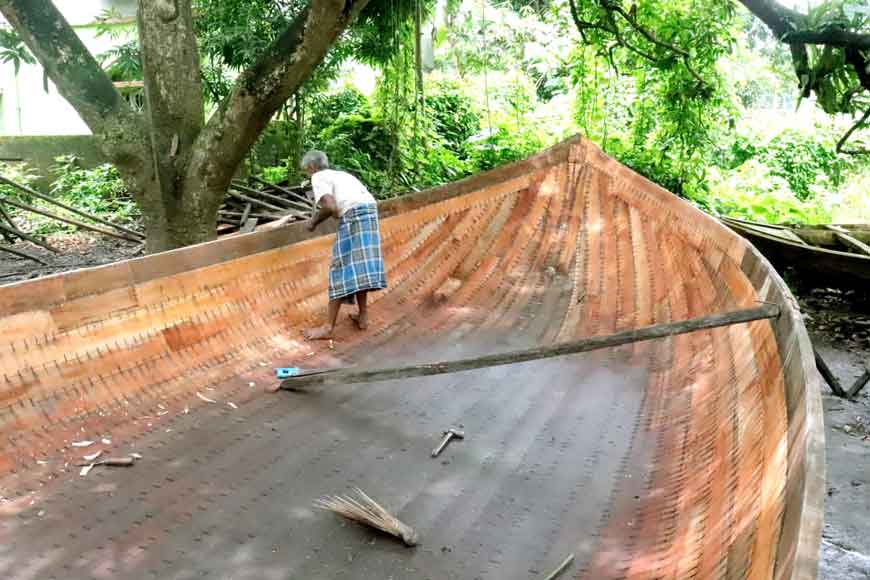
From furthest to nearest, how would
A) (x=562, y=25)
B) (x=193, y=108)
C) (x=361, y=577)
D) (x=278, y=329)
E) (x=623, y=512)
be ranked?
1. (x=562, y=25)
2. (x=193, y=108)
3. (x=278, y=329)
4. (x=623, y=512)
5. (x=361, y=577)

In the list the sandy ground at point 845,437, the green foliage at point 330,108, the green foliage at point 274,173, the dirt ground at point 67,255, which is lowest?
the sandy ground at point 845,437

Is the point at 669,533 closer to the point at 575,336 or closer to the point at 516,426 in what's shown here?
the point at 516,426

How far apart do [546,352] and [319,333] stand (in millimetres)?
1527

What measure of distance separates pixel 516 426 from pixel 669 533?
93 centimetres

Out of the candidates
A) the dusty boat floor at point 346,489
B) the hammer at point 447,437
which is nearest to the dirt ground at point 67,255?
the dusty boat floor at point 346,489

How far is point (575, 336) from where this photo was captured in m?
4.05

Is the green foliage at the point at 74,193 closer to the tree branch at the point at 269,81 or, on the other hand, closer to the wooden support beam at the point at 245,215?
the wooden support beam at the point at 245,215

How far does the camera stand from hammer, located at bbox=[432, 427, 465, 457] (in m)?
2.65

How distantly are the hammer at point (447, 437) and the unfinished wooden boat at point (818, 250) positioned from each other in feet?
13.5

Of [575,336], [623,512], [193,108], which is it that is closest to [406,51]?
[193,108]

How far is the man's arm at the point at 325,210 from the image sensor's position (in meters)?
3.75

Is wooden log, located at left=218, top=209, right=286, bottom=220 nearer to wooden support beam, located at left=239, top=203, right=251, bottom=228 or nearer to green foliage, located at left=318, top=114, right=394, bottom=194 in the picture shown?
wooden support beam, located at left=239, top=203, right=251, bottom=228

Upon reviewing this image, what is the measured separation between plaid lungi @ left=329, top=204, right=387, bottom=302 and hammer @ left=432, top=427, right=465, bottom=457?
1191mm

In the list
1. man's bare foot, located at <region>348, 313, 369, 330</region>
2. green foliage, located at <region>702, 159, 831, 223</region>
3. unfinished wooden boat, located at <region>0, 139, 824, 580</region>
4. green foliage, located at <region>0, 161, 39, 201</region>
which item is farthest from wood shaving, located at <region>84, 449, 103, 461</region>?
green foliage, located at <region>702, 159, 831, 223</region>
